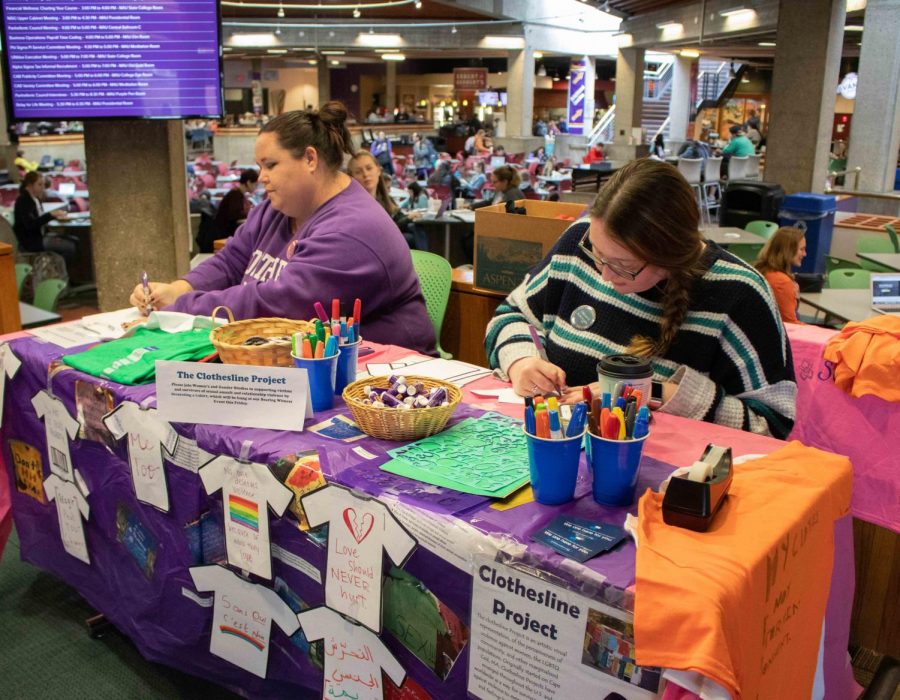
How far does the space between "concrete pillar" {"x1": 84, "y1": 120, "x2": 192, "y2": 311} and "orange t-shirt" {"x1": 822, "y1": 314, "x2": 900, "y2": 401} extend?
11.7ft

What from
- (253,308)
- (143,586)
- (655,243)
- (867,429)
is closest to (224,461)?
(143,586)

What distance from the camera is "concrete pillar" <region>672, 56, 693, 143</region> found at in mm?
21031

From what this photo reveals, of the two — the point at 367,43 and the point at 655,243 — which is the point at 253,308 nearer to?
the point at 655,243

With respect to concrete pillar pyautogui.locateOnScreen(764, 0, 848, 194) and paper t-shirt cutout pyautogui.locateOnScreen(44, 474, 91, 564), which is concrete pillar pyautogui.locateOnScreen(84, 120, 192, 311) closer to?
paper t-shirt cutout pyautogui.locateOnScreen(44, 474, 91, 564)

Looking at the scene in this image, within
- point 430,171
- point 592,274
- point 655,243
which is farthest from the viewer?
point 430,171

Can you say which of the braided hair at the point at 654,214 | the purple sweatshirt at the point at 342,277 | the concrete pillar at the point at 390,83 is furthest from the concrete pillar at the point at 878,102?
the concrete pillar at the point at 390,83

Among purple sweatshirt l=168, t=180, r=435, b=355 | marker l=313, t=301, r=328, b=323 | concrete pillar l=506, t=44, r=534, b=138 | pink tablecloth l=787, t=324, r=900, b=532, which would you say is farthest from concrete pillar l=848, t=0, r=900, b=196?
concrete pillar l=506, t=44, r=534, b=138

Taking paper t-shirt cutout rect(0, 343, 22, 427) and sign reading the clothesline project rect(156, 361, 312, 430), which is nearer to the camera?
sign reading the clothesline project rect(156, 361, 312, 430)

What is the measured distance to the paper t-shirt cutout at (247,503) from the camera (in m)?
1.66

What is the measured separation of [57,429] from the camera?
2244mm

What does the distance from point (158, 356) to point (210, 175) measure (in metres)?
10.4

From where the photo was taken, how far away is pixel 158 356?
2.07 meters

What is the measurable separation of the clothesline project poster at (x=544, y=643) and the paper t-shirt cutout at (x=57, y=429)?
1.34 metres

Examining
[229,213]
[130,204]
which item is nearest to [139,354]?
[130,204]
